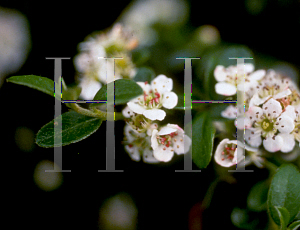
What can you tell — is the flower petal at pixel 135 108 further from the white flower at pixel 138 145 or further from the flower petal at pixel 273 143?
the flower petal at pixel 273 143

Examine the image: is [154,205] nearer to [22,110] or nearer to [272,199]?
[272,199]

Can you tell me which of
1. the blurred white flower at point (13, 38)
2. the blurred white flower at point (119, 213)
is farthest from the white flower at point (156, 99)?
the blurred white flower at point (13, 38)

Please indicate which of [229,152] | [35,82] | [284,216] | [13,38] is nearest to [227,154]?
[229,152]

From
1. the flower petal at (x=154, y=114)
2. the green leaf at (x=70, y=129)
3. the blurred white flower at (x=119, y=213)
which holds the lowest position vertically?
the blurred white flower at (x=119, y=213)

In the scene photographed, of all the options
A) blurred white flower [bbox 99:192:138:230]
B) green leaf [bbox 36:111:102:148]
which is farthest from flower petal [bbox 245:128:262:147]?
blurred white flower [bbox 99:192:138:230]

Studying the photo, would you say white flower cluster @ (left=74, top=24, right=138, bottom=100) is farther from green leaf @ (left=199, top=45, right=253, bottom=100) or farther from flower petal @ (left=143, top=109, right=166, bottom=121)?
flower petal @ (left=143, top=109, right=166, bottom=121)

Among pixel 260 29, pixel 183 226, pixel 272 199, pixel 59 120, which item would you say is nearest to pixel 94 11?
pixel 260 29

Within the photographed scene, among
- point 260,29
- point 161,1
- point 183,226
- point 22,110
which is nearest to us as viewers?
point 183,226
